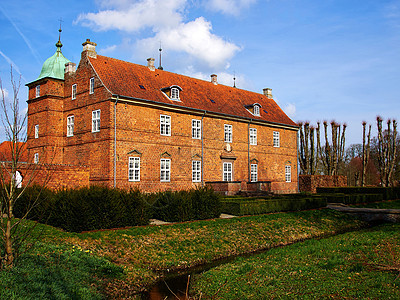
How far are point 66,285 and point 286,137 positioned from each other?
29847mm

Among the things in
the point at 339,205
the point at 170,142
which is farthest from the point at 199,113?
the point at 339,205

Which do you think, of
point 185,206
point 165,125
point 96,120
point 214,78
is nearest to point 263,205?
point 185,206

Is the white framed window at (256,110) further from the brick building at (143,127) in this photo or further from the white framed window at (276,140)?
the white framed window at (276,140)

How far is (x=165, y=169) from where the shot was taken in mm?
25172

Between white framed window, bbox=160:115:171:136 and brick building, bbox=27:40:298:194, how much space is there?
0.23ft

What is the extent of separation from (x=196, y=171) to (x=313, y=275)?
60.4ft

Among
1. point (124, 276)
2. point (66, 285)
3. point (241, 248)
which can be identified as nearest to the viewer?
point (66, 285)

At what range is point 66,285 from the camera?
816cm

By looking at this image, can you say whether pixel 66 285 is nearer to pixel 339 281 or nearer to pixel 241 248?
pixel 339 281

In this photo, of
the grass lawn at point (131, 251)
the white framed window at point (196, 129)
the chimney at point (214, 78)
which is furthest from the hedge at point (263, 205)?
the chimney at point (214, 78)

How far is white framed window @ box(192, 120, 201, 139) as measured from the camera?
27.5 meters

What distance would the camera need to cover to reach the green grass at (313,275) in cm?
796

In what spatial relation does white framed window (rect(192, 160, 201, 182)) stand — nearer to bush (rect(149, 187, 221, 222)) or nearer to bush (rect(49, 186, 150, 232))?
bush (rect(149, 187, 221, 222))

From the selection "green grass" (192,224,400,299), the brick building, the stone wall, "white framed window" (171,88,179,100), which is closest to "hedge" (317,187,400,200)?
the stone wall
